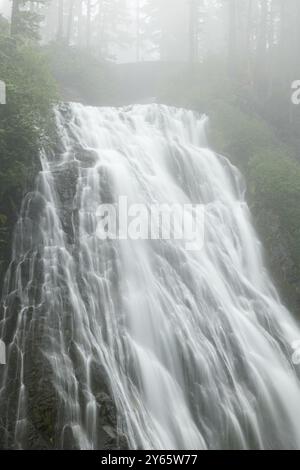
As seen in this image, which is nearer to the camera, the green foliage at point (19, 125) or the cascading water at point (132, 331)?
the cascading water at point (132, 331)

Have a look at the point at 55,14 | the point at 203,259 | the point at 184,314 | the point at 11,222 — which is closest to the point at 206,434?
the point at 184,314

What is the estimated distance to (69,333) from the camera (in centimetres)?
942

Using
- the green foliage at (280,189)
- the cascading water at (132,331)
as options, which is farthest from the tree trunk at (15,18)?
the green foliage at (280,189)

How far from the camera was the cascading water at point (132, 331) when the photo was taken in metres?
8.55

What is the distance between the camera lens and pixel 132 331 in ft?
33.6

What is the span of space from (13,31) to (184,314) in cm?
1228

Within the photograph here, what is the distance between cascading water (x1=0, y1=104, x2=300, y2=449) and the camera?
8.55 m

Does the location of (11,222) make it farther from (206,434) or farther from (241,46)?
(241,46)

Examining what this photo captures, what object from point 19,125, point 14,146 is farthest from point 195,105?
point 14,146

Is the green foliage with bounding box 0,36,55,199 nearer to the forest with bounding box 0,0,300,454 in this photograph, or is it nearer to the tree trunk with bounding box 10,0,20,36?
the forest with bounding box 0,0,300,454

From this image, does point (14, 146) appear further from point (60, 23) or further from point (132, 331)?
point (60, 23)

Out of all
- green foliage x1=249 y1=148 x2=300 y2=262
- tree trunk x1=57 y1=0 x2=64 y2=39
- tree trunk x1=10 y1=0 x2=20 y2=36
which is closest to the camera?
green foliage x1=249 y1=148 x2=300 y2=262

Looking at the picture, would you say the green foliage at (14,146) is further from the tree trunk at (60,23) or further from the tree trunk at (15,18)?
the tree trunk at (60,23)

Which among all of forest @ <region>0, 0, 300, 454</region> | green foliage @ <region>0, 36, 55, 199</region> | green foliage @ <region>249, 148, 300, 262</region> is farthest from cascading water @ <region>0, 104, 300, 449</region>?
green foliage @ <region>249, 148, 300, 262</region>
